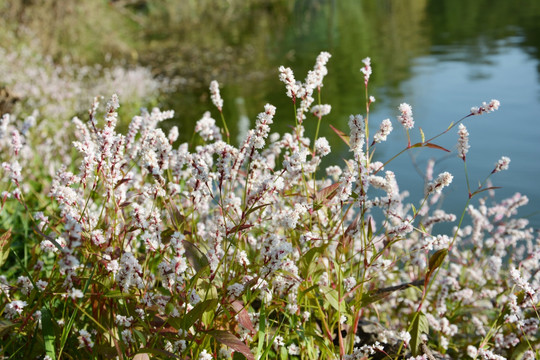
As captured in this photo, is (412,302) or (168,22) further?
(168,22)

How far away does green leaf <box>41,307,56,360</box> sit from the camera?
1.85 meters

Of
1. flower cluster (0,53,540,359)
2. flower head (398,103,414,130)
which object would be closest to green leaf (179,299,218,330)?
flower cluster (0,53,540,359)

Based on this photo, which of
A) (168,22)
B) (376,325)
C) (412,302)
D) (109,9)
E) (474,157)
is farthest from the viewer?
(168,22)

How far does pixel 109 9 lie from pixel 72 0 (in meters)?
5.47

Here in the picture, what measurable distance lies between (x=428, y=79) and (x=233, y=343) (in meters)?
10.5

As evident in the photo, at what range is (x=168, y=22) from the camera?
76.2 feet

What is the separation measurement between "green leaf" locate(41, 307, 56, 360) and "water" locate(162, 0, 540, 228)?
8.34 ft

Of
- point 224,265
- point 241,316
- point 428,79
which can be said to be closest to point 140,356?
point 241,316

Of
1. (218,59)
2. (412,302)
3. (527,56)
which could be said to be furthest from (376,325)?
(218,59)

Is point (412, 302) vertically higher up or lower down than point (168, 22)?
lower down

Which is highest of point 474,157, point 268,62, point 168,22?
point 168,22

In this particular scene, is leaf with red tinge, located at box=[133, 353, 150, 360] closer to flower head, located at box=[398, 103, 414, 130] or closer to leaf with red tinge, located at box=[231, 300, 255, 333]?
leaf with red tinge, located at box=[231, 300, 255, 333]

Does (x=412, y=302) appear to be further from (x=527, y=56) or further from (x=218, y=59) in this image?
(x=218, y=59)

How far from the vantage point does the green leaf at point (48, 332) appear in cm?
185
